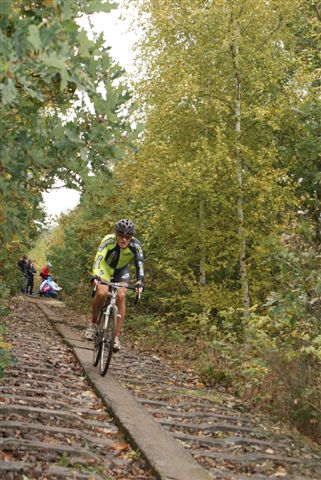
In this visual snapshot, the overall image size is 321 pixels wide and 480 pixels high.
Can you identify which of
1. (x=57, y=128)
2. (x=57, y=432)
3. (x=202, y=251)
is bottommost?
(x=57, y=432)

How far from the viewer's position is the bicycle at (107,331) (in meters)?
7.66

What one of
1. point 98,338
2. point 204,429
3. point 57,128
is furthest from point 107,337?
point 57,128

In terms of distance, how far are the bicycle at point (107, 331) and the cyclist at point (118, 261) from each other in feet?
0.27

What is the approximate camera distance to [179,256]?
46.5ft

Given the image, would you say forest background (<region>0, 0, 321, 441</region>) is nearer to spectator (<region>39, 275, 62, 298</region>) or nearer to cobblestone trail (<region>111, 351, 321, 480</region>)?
cobblestone trail (<region>111, 351, 321, 480</region>)

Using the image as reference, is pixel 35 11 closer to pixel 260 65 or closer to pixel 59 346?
pixel 59 346

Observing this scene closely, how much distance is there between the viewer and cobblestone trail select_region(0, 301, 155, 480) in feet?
13.1

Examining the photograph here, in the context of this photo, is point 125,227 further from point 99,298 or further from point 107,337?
point 107,337

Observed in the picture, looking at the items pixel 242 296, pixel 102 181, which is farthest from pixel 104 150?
pixel 242 296

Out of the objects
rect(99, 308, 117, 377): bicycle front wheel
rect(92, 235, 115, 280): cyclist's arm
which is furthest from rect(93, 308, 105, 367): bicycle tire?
rect(92, 235, 115, 280): cyclist's arm

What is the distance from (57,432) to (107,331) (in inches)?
125

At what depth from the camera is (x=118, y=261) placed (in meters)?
8.27

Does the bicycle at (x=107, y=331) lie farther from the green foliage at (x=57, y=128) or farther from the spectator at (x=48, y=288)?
the spectator at (x=48, y=288)

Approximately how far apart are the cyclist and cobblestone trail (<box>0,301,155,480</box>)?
45.5 inches
